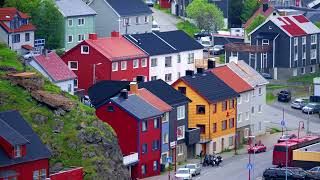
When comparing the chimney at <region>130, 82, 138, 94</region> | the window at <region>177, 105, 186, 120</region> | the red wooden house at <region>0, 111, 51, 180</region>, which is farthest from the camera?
the window at <region>177, 105, 186, 120</region>

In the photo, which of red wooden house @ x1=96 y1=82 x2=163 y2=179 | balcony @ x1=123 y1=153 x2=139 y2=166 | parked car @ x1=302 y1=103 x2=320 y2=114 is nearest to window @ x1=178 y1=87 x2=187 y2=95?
red wooden house @ x1=96 y1=82 x2=163 y2=179

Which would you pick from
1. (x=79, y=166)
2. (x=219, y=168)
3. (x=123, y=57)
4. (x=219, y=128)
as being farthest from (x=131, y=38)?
(x=79, y=166)

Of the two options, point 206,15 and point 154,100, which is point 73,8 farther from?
point 206,15

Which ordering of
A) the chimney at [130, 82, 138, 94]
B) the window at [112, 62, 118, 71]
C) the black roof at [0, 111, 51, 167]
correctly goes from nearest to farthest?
the black roof at [0, 111, 51, 167], the chimney at [130, 82, 138, 94], the window at [112, 62, 118, 71]

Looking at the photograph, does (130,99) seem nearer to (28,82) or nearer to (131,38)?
(28,82)

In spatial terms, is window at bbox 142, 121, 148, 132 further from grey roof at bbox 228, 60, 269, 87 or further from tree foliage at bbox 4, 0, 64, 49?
tree foliage at bbox 4, 0, 64, 49

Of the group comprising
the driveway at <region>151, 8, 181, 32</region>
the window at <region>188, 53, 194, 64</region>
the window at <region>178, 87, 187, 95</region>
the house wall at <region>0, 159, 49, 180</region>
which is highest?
the driveway at <region>151, 8, 181, 32</region>

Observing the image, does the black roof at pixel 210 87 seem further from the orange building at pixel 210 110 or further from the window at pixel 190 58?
the window at pixel 190 58

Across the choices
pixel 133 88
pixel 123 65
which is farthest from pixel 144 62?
pixel 133 88
